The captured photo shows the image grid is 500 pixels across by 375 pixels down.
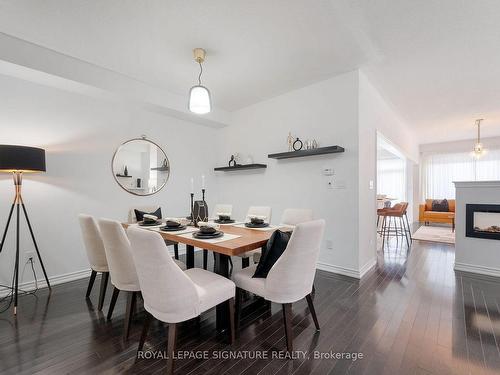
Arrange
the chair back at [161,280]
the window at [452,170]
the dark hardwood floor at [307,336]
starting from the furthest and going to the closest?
the window at [452,170]
the dark hardwood floor at [307,336]
the chair back at [161,280]

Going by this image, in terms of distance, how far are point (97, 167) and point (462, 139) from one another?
9405 mm

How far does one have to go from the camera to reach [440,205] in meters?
6.94

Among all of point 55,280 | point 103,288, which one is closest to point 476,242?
point 103,288

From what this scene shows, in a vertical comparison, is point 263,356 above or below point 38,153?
below

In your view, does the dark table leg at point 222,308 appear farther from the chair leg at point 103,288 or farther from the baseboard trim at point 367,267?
the baseboard trim at point 367,267

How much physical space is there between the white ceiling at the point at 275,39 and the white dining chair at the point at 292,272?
1.86m

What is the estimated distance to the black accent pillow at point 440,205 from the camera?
6.84 m

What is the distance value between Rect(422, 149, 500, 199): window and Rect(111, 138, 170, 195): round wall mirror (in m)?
7.61

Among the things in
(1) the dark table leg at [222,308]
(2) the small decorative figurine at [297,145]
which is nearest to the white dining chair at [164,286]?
(1) the dark table leg at [222,308]

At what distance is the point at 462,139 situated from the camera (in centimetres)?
712

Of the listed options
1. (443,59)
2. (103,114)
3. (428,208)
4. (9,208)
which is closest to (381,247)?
(443,59)

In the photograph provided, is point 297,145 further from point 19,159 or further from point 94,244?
point 19,159

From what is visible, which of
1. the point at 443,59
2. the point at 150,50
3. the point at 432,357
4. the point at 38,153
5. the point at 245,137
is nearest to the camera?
the point at 432,357

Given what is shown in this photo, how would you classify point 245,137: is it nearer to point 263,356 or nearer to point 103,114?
point 103,114
